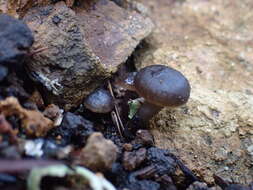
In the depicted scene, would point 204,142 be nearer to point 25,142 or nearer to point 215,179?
point 215,179

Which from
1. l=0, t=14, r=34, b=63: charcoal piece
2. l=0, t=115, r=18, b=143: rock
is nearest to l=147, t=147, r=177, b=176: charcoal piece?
l=0, t=115, r=18, b=143: rock

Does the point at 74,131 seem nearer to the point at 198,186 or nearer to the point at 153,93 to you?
the point at 153,93

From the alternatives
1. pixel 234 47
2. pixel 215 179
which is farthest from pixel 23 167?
pixel 234 47

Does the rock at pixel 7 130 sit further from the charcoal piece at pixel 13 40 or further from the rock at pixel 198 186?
the rock at pixel 198 186

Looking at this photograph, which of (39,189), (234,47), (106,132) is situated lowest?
(106,132)

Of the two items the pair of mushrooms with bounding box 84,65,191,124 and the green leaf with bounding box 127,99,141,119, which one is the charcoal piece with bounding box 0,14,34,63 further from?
the green leaf with bounding box 127,99,141,119

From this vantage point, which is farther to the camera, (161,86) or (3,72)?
(161,86)

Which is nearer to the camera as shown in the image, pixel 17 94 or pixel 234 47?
pixel 17 94

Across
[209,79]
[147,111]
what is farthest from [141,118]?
[209,79]
